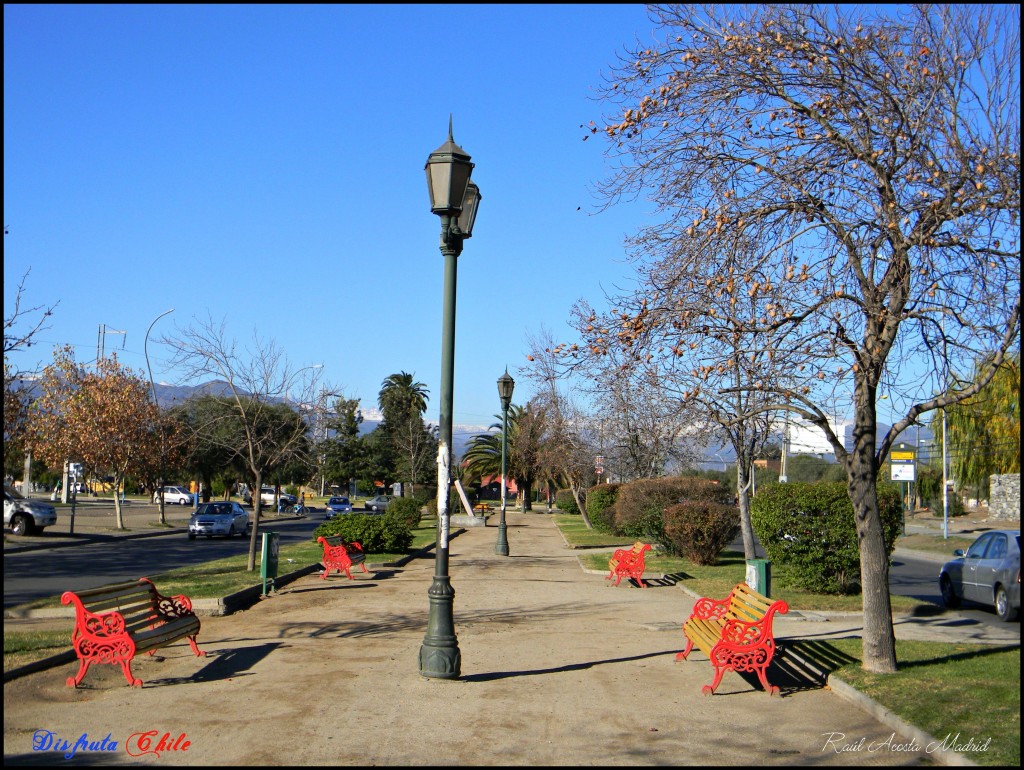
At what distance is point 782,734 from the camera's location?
748 centimetres

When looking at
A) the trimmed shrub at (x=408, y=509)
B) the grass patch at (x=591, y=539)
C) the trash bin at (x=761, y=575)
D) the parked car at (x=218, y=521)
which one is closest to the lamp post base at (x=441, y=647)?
the trash bin at (x=761, y=575)

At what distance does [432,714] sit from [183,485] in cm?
9486

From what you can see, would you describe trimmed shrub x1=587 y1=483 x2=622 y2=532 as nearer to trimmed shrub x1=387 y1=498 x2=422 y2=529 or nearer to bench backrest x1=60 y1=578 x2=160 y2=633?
trimmed shrub x1=387 y1=498 x2=422 y2=529

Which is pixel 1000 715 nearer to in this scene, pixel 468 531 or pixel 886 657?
pixel 886 657

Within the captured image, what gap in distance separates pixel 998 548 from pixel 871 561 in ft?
24.0

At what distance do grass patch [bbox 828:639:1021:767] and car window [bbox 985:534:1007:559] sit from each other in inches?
176

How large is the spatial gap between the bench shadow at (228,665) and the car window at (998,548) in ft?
38.3

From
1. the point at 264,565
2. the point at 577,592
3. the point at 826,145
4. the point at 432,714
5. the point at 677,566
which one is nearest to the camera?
the point at 432,714

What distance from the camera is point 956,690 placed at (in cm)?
830

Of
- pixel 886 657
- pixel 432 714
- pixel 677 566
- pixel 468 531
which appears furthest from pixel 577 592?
pixel 468 531

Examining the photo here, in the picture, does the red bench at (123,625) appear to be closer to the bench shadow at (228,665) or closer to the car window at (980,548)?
the bench shadow at (228,665)

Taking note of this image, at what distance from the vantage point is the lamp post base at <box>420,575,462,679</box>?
9.21 metres

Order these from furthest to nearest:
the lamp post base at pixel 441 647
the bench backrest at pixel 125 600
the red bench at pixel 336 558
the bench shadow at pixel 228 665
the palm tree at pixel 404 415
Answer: the palm tree at pixel 404 415, the red bench at pixel 336 558, the lamp post base at pixel 441 647, the bench shadow at pixel 228 665, the bench backrest at pixel 125 600

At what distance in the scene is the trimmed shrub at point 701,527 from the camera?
72.5 feet
